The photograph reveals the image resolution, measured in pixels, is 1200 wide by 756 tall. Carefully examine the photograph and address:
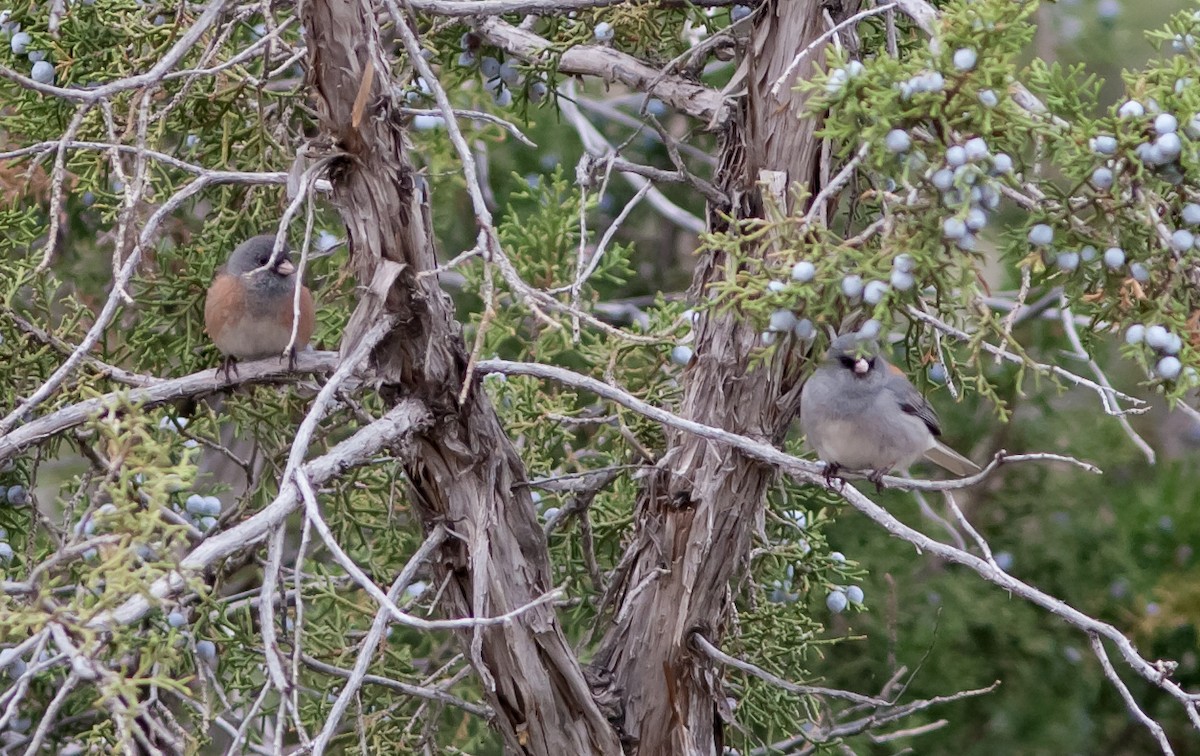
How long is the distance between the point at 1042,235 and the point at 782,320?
18.1 inches

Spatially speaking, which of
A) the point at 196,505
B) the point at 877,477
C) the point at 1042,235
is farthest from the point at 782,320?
the point at 196,505

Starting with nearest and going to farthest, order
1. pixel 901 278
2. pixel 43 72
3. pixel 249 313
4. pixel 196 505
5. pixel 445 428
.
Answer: pixel 901 278, pixel 445 428, pixel 43 72, pixel 196 505, pixel 249 313

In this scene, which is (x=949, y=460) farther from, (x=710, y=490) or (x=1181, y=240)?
(x=1181, y=240)

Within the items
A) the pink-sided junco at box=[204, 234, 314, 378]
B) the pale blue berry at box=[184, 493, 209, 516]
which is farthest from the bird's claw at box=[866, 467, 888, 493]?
the pale blue berry at box=[184, 493, 209, 516]

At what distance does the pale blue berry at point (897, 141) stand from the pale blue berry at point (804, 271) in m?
0.23

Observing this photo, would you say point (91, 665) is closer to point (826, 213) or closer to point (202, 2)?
point (826, 213)

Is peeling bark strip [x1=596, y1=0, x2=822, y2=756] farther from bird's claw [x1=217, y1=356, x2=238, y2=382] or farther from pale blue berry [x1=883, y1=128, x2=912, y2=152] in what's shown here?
bird's claw [x1=217, y1=356, x2=238, y2=382]

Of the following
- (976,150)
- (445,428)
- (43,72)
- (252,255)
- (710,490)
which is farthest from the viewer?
(252,255)

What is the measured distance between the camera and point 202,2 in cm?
351

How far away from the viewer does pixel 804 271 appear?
7.12 feet

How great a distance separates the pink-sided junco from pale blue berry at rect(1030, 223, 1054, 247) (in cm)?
192

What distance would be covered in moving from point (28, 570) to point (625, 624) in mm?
1387

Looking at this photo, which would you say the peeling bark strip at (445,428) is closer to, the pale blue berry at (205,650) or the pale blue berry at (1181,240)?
the pale blue berry at (205,650)

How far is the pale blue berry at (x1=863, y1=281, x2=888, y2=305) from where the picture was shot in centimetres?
212
